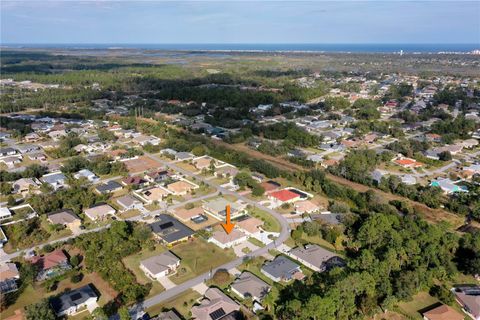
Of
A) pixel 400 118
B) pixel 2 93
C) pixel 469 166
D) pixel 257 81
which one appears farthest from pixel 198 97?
pixel 469 166

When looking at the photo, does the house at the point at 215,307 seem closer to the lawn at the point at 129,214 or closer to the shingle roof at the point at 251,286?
the shingle roof at the point at 251,286

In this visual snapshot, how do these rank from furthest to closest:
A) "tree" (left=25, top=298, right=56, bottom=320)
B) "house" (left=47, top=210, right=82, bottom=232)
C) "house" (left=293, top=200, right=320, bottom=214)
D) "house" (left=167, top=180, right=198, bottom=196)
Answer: "house" (left=167, top=180, right=198, bottom=196)
"house" (left=293, top=200, right=320, bottom=214)
"house" (left=47, top=210, right=82, bottom=232)
"tree" (left=25, top=298, right=56, bottom=320)

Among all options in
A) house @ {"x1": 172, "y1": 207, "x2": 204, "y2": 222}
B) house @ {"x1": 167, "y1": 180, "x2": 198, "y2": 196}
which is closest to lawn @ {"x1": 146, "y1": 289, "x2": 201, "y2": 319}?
house @ {"x1": 172, "y1": 207, "x2": 204, "y2": 222}

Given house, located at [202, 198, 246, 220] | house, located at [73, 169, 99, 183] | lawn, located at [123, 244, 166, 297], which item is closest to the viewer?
lawn, located at [123, 244, 166, 297]

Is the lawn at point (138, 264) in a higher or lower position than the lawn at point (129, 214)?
lower

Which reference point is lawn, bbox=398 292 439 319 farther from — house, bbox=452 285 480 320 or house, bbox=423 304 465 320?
house, bbox=452 285 480 320

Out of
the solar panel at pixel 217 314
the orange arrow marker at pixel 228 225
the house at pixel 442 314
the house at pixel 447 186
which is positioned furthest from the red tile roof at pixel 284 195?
the house at pixel 442 314

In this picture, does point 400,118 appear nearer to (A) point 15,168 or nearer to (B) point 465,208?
(B) point 465,208
